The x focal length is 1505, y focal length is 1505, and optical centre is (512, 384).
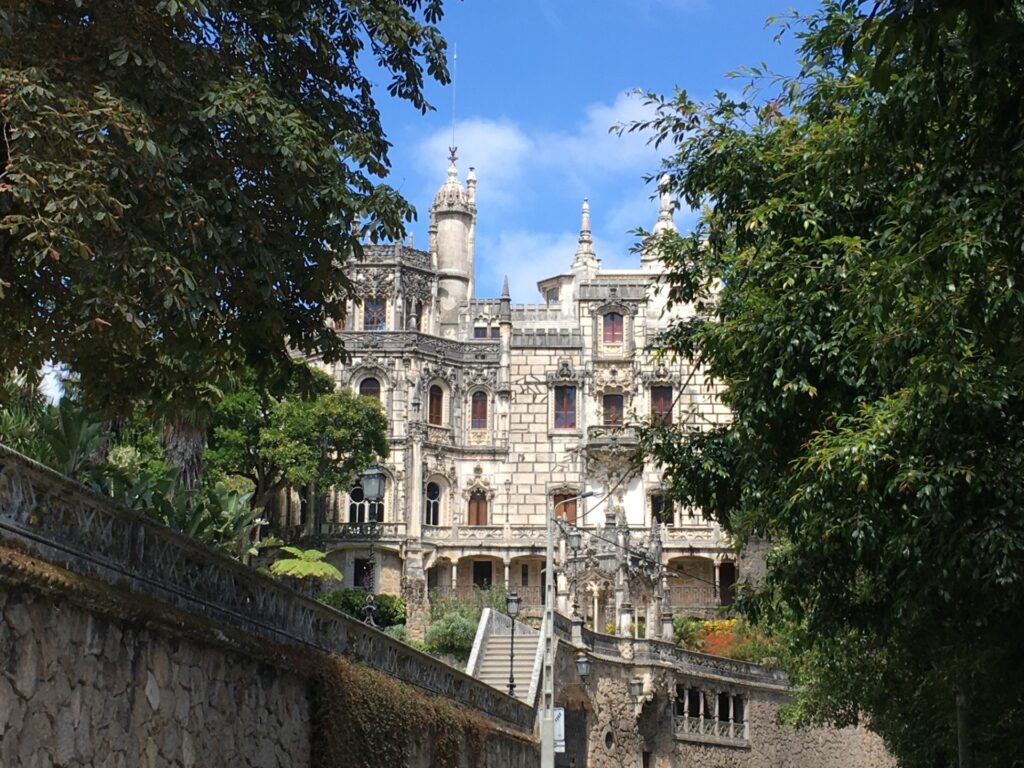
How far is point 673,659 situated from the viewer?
52.9 meters

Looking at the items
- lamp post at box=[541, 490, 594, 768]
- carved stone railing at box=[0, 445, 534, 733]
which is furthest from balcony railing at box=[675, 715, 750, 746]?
carved stone railing at box=[0, 445, 534, 733]

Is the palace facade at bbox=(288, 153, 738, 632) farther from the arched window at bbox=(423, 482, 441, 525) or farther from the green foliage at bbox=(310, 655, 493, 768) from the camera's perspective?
the green foliage at bbox=(310, 655, 493, 768)

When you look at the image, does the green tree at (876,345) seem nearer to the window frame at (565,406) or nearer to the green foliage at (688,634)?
the green foliage at (688,634)

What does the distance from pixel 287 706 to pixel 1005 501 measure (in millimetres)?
8377

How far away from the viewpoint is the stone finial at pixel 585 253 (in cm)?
8756

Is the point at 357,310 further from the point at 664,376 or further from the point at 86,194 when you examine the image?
Answer: the point at 86,194

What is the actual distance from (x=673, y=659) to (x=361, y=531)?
18623 millimetres

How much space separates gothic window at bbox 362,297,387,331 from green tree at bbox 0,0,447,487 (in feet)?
174

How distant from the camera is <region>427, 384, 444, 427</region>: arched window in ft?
232

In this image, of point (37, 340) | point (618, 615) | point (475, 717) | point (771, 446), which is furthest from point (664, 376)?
point (37, 340)

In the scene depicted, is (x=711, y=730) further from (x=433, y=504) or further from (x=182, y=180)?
(x=182, y=180)

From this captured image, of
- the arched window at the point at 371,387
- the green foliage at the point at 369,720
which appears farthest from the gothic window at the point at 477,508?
the green foliage at the point at 369,720

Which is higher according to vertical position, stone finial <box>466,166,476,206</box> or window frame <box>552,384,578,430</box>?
stone finial <box>466,166,476,206</box>

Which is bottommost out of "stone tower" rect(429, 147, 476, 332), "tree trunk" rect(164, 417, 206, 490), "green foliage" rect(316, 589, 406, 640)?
"green foliage" rect(316, 589, 406, 640)
